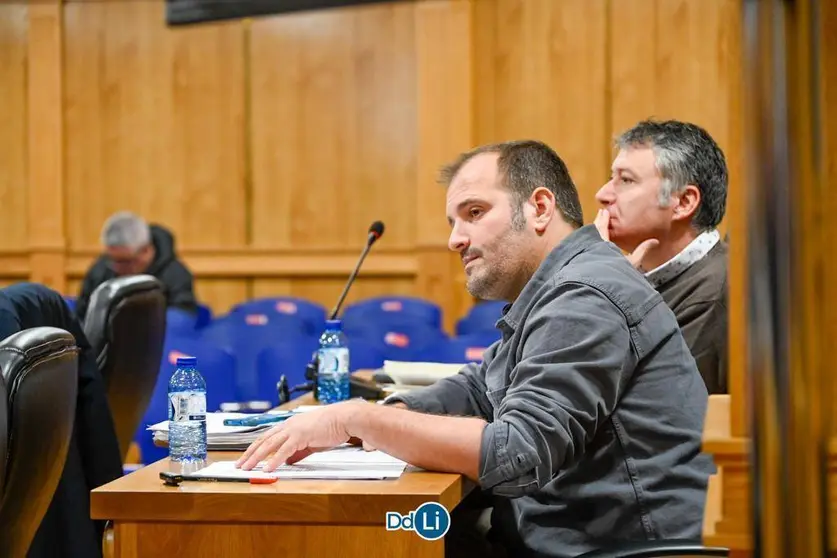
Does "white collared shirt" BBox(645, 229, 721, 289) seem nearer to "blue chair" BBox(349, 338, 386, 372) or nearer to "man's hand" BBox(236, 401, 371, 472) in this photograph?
"man's hand" BBox(236, 401, 371, 472)

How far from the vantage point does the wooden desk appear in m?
1.73

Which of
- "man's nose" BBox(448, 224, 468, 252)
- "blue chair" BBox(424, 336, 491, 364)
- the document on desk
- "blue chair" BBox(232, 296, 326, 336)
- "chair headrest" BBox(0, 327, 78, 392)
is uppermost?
"man's nose" BBox(448, 224, 468, 252)

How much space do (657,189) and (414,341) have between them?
2441mm

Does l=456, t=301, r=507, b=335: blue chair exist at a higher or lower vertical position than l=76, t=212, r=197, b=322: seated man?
lower

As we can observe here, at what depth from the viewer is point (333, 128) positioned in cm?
821

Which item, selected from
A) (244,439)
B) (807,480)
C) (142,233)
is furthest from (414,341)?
(807,480)

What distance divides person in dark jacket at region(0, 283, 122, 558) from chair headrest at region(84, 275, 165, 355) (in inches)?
12.5

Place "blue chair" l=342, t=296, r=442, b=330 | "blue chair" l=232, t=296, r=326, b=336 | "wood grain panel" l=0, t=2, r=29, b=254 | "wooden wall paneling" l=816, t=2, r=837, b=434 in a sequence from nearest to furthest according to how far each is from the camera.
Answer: "wooden wall paneling" l=816, t=2, r=837, b=434 < "blue chair" l=342, t=296, r=442, b=330 < "blue chair" l=232, t=296, r=326, b=336 < "wood grain panel" l=0, t=2, r=29, b=254

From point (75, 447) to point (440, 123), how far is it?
18.3 feet

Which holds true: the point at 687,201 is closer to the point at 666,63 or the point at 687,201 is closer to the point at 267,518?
the point at 267,518

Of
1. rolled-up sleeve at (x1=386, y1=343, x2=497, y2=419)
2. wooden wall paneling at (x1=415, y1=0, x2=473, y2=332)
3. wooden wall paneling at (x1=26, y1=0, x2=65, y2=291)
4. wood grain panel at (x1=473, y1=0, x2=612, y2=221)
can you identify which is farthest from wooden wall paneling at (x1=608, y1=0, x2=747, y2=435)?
rolled-up sleeve at (x1=386, y1=343, x2=497, y2=419)

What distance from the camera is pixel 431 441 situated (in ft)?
6.20

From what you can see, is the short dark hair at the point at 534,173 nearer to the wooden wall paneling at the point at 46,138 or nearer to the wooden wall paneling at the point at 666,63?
the wooden wall paneling at the point at 666,63

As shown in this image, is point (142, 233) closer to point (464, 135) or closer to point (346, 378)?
point (464, 135)
